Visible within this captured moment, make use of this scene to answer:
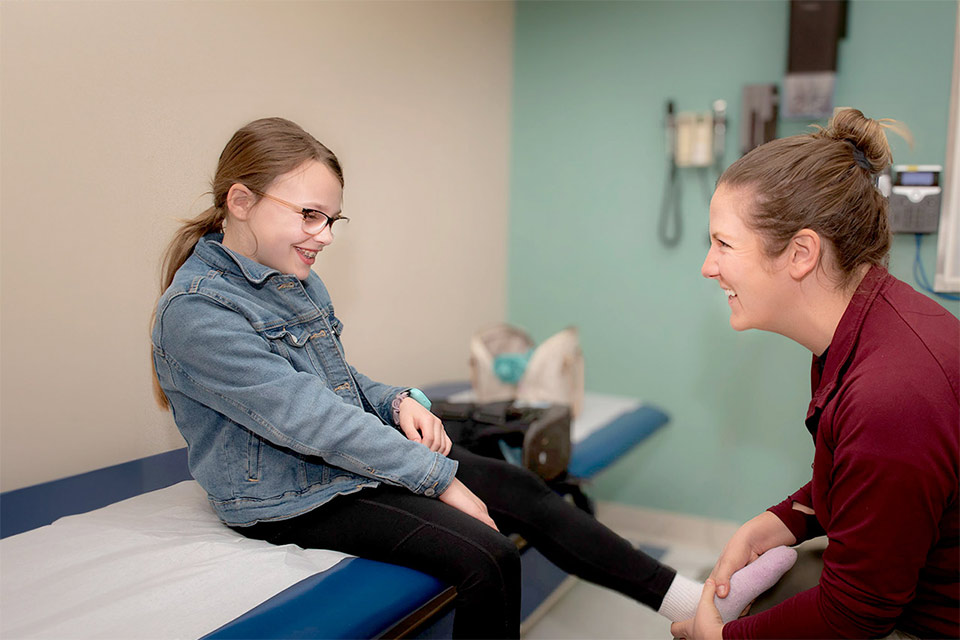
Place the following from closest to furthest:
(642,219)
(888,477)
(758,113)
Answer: (888,477) → (758,113) → (642,219)

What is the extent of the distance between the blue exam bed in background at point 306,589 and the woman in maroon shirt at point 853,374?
377mm

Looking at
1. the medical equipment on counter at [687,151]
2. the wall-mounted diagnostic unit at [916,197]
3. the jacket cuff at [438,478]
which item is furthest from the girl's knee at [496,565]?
the medical equipment on counter at [687,151]

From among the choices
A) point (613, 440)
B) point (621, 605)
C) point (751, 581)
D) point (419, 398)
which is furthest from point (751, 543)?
point (613, 440)

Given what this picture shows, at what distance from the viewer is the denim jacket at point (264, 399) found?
0.96 meters

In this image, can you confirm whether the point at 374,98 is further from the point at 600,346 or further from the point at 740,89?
the point at 600,346

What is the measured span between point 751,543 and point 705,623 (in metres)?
0.15

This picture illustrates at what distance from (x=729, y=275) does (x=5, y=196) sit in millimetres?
985

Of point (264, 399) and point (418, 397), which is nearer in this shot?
point (264, 399)

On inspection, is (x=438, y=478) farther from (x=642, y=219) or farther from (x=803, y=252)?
(x=642, y=219)

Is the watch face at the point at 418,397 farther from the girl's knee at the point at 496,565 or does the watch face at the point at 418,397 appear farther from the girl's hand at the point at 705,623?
the girl's hand at the point at 705,623

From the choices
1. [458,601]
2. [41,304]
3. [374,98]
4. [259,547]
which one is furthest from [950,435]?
[41,304]

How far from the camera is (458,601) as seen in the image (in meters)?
1.01

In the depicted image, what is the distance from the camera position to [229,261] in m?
1.00

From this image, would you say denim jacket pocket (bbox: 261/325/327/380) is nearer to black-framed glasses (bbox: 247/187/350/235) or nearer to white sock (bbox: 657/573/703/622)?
black-framed glasses (bbox: 247/187/350/235)
